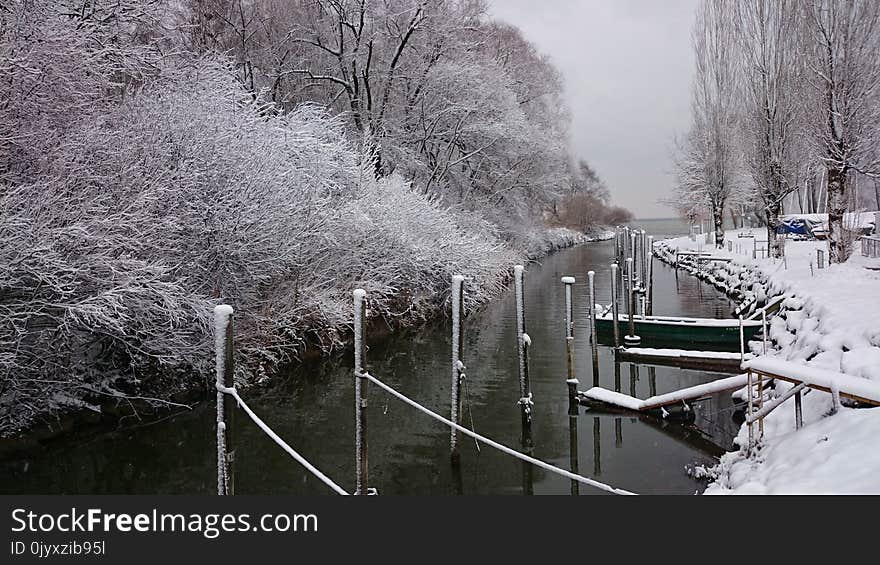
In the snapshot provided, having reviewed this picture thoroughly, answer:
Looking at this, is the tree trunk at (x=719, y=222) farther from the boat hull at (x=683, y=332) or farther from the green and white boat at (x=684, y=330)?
the boat hull at (x=683, y=332)

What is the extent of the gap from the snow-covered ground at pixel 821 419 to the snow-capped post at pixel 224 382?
14.1 ft

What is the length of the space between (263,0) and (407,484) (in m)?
20.1

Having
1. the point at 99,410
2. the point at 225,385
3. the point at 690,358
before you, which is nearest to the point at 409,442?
the point at 99,410

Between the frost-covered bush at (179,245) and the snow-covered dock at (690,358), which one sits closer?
the frost-covered bush at (179,245)

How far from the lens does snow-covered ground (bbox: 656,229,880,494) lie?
16.5 feet

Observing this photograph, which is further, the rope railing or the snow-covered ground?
the snow-covered ground

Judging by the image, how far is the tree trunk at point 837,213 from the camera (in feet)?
51.2

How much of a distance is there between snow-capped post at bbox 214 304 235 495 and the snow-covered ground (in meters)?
4.31

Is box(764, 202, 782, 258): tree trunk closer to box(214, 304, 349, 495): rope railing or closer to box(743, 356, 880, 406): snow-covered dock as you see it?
box(743, 356, 880, 406): snow-covered dock

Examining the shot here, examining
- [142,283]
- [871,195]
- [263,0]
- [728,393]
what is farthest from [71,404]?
[871,195]

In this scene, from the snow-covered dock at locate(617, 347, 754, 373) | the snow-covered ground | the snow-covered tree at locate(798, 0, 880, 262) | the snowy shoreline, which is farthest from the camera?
the snow-covered tree at locate(798, 0, 880, 262)

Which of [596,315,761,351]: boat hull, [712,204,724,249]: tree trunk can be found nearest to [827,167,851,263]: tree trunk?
[596,315,761,351]: boat hull

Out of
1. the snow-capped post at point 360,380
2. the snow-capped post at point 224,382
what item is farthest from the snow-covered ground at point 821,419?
the snow-capped post at point 224,382

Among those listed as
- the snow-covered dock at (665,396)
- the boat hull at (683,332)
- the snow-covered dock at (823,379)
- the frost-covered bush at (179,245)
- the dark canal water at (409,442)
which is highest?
the frost-covered bush at (179,245)
